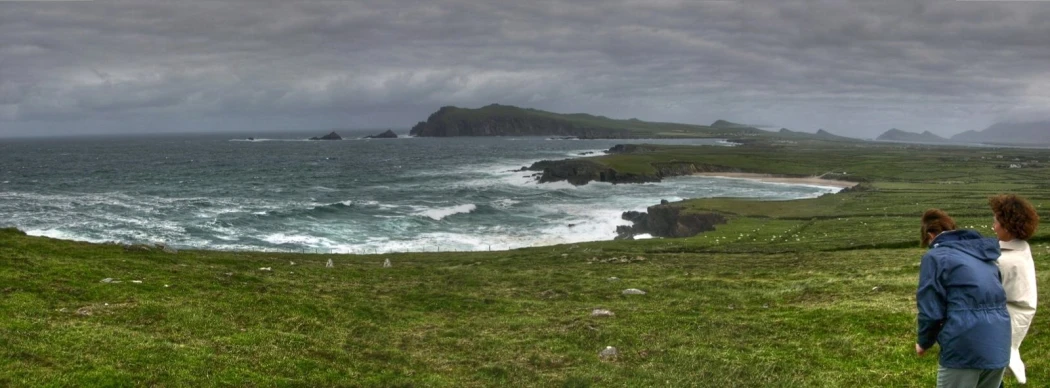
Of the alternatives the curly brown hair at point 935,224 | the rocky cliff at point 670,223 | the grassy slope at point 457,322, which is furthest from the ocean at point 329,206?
the curly brown hair at point 935,224

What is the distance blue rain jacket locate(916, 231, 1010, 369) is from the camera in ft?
34.3

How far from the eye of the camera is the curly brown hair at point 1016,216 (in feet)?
35.3

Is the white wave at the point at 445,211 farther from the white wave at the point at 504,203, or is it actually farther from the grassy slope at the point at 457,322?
the grassy slope at the point at 457,322

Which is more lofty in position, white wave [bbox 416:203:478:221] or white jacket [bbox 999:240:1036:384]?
white jacket [bbox 999:240:1036:384]

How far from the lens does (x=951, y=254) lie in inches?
416

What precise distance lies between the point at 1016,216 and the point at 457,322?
20.9 m

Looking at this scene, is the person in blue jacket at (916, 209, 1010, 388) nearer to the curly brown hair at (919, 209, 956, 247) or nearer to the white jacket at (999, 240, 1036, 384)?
the white jacket at (999, 240, 1036, 384)

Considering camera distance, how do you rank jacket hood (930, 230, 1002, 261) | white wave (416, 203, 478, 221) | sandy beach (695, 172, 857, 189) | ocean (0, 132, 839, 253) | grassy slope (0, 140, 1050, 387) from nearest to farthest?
1. jacket hood (930, 230, 1002, 261)
2. grassy slope (0, 140, 1050, 387)
3. ocean (0, 132, 839, 253)
4. white wave (416, 203, 478, 221)
5. sandy beach (695, 172, 857, 189)

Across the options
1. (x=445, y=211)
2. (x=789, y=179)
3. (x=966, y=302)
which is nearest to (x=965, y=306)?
(x=966, y=302)

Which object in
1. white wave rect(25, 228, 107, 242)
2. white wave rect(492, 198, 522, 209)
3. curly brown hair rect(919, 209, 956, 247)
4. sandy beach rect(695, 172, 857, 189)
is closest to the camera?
curly brown hair rect(919, 209, 956, 247)

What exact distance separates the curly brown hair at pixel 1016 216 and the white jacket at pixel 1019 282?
22 centimetres

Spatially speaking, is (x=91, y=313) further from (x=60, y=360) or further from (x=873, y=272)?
(x=873, y=272)

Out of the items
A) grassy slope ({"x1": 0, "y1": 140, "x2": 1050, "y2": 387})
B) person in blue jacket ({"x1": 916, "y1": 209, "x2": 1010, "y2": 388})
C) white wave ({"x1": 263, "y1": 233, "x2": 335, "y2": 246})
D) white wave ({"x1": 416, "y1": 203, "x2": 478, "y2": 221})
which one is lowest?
white wave ({"x1": 263, "y1": 233, "x2": 335, "y2": 246})


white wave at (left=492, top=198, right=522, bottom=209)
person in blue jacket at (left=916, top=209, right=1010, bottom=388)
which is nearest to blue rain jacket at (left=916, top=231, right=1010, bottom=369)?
person in blue jacket at (left=916, top=209, right=1010, bottom=388)
